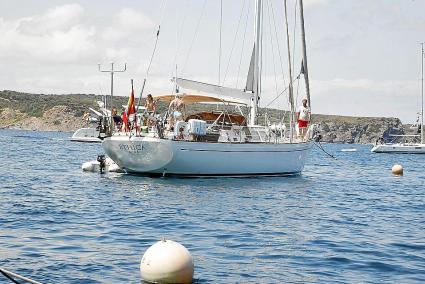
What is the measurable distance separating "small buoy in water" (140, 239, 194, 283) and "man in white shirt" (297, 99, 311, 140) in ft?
83.7

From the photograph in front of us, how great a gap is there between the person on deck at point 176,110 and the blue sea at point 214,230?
307 centimetres

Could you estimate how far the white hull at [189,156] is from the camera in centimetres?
3114

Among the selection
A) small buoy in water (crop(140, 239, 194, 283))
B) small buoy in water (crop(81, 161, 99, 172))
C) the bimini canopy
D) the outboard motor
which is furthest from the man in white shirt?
small buoy in water (crop(140, 239, 194, 283))

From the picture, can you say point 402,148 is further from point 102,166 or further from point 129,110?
point 129,110

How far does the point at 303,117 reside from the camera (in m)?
37.9

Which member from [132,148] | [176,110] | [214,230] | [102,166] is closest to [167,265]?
[214,230]

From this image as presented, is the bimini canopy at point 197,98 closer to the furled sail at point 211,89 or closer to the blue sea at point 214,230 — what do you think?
the furled sail at point 211,89

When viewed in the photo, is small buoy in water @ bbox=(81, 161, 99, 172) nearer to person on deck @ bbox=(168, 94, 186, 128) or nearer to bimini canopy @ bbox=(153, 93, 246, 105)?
bimini canopy @ bbox=(153, 93, 246, 105)

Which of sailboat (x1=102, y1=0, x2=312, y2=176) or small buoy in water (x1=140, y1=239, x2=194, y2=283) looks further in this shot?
sailboat (x1=102, y1=0, x2=312, y2=176)

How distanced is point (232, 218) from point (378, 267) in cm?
682

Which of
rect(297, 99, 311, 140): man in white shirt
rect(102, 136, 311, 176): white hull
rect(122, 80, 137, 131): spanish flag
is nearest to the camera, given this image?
rect(102, 136, 311, 176): white hull

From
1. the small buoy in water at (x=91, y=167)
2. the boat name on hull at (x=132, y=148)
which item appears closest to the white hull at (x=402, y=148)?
the small buoy in water at (x=91, y=167)

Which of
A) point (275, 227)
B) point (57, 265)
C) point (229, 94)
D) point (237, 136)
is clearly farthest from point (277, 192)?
point (57, 265)

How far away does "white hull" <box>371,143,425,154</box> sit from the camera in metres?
104
